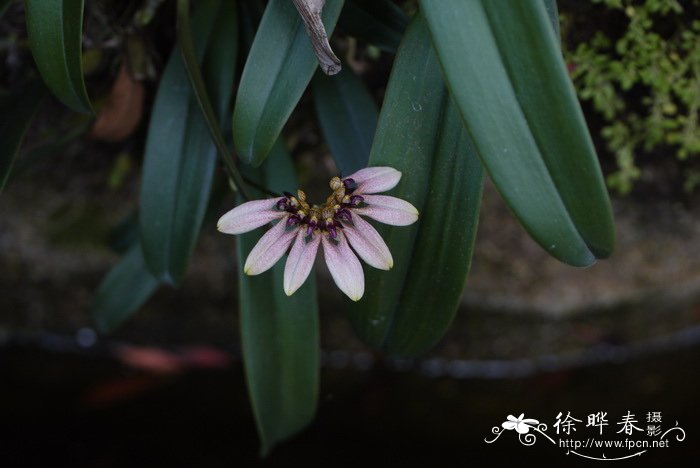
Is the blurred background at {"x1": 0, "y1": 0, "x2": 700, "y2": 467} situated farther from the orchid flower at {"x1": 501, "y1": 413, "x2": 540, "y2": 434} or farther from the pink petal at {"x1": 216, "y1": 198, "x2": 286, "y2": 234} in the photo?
the pink petal at {"x1": 216, "y1": 198, "x2": 286, "y2": 234}

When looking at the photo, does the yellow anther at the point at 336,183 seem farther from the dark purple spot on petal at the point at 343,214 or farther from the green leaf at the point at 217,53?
the green leaf at the point at 217,53

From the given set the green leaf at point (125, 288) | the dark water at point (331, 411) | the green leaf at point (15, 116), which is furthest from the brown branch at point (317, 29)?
the dark water at point (331, 411)

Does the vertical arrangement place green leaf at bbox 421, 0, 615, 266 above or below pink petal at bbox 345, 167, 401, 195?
above

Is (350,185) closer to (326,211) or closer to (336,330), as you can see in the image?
(326,211)

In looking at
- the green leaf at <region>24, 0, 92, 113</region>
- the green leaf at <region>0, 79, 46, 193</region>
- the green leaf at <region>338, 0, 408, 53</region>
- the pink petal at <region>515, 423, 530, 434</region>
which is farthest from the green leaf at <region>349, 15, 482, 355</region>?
the pink petal at <region>515, 423, 530, 434</region>

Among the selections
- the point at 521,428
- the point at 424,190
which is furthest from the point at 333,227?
the point at 521,428

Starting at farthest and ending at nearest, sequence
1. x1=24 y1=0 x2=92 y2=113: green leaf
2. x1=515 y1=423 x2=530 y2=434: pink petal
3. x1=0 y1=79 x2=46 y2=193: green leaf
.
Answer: x1=515 y1=423 x2=530 y2=434: pink petal
x1=0 y1=79 x2=46 y2=193: green leaf
x1=24 y1=0 x2=92 y2=113: green leaf
